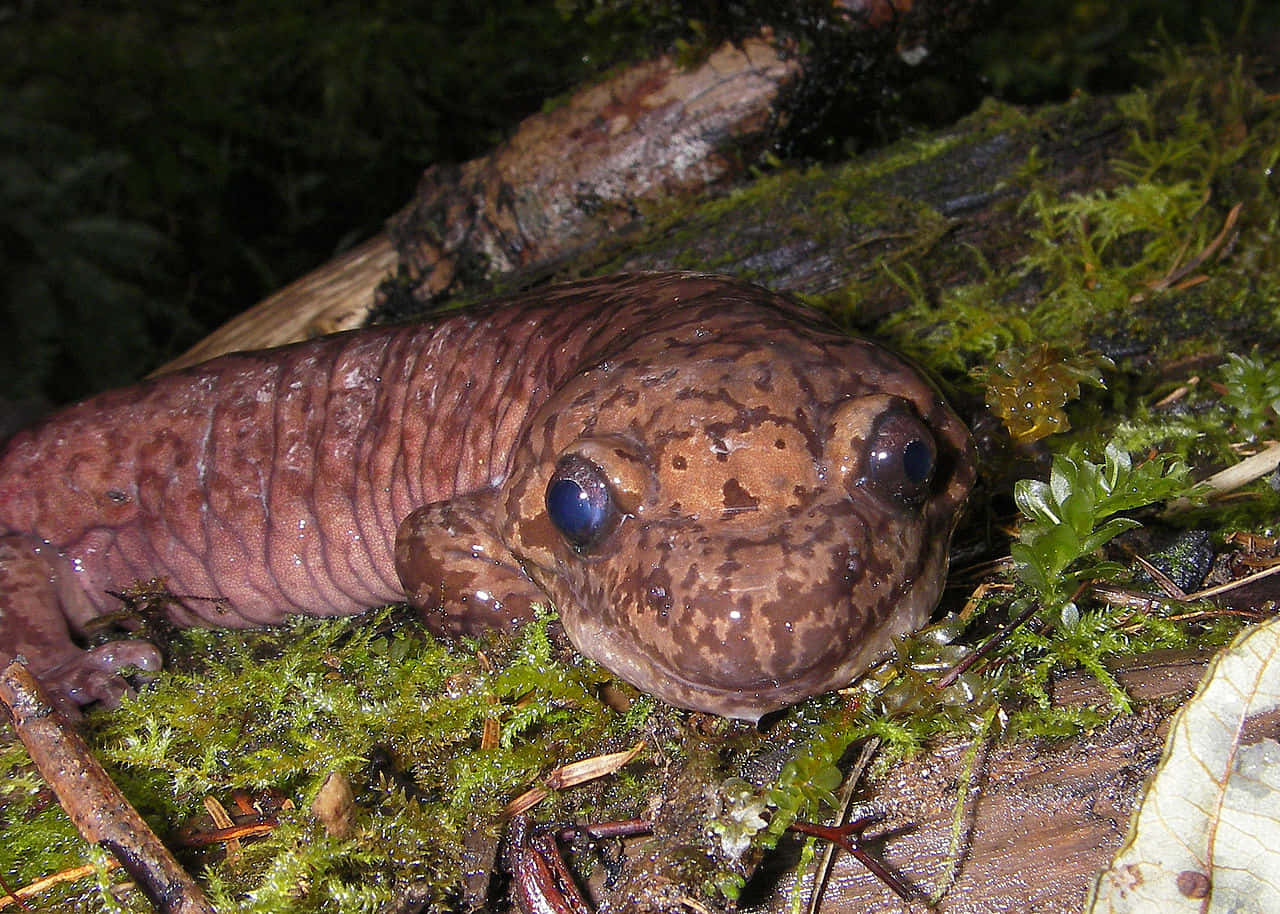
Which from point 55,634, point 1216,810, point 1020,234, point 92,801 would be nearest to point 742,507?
point 1216,810

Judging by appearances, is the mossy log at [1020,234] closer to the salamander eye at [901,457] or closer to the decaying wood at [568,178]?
the decaying wood at [568,178]

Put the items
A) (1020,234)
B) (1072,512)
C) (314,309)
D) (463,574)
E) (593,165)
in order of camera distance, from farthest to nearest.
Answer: (314,309), (593,165), (1020,234), (463,574), (1072,512)

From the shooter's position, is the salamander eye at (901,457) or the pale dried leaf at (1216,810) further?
the salamander eye at (901,457)

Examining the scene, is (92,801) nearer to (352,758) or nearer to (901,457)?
(352,758)

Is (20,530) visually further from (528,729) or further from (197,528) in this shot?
(528,729)

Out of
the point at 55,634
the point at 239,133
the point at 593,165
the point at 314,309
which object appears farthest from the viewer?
the point at 239,133

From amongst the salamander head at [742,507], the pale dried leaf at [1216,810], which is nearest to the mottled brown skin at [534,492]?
the salamander head at [742,507]
